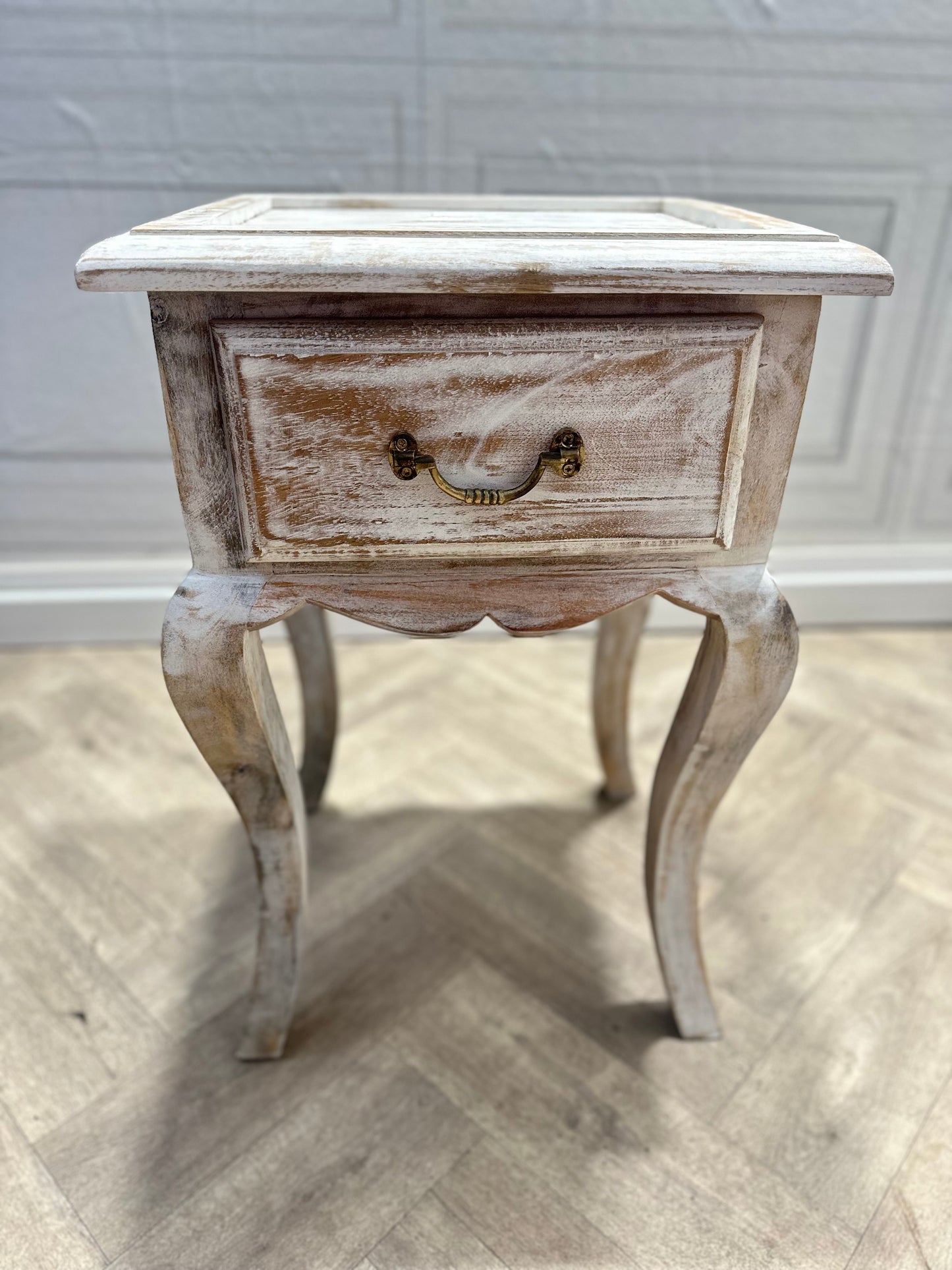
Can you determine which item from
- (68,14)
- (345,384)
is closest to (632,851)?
(345,384)

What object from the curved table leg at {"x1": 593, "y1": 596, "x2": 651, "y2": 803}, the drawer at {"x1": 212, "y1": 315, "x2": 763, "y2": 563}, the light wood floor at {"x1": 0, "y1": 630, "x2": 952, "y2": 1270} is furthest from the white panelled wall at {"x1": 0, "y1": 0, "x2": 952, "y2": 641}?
the drawer at {"x1": 212, "y1": 315, "x2": 763, "y2": 563}

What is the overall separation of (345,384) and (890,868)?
790 millimetres

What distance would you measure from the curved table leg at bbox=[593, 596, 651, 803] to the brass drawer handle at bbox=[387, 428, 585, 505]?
0.36m

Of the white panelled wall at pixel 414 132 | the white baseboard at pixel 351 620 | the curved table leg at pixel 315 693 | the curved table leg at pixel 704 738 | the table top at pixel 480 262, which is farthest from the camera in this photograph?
the white baseboard at pixel 351 620

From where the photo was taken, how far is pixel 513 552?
53cm

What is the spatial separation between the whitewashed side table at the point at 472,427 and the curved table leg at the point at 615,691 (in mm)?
279

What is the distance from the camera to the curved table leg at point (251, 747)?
1.75ft

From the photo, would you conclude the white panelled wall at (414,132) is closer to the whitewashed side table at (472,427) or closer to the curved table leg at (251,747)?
the whitewashed side table at (472,427)

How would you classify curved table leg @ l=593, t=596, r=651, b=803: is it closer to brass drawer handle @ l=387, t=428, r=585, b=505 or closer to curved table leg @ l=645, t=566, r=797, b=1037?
curved table leg @ l=645, t=566, r=797, b=1037

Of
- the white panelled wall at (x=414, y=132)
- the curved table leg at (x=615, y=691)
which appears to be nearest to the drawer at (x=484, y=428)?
the curved table leg at (x=615, y=691)

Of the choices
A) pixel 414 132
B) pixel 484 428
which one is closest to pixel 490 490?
pixel 484 428

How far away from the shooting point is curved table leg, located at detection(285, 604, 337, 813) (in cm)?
88

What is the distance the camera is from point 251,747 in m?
0.58

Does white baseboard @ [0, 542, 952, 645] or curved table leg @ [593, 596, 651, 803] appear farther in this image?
white baseboard @ [0, 542, 952, 645]
